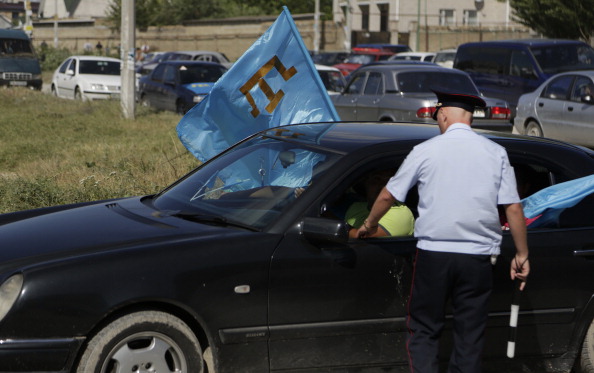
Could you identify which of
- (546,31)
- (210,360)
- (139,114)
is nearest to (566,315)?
(210,360)

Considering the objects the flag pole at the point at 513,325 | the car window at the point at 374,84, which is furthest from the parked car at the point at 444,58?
the flag pole at the point at 513,325

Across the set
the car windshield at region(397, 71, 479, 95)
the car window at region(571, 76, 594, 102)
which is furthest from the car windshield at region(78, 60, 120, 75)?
the car window at region(571, 76, 594, 102)

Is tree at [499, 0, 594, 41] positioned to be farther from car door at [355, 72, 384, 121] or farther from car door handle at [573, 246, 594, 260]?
car door handle at [573, 246, 594, 260]

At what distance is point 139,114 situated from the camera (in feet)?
66.5

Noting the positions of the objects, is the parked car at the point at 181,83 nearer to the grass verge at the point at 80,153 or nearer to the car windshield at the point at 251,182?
the grass verge at the point at 80,153

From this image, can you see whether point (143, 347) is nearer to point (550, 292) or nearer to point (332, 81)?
point (550, 292)

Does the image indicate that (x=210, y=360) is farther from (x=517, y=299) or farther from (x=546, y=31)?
(x=546, y=31)

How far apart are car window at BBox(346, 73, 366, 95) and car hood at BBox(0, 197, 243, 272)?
1106 centimetres

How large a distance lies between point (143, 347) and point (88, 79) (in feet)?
74.6

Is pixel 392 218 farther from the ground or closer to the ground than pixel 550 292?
farther from the ground

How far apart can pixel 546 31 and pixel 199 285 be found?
1292 inches

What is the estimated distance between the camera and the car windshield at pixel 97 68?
1050 inches

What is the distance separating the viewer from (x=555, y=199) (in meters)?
5.00

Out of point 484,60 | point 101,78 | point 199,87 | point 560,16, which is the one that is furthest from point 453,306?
point 560,16
